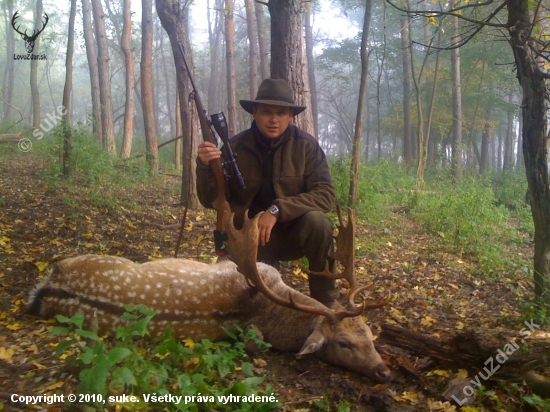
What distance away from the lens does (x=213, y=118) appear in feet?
15.6

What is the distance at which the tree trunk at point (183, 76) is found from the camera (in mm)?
8555

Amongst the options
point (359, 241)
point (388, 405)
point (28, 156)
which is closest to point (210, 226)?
point (359, 241)

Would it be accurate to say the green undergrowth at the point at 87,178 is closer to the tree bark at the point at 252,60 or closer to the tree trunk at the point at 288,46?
the tree trunk at the point at 288,46

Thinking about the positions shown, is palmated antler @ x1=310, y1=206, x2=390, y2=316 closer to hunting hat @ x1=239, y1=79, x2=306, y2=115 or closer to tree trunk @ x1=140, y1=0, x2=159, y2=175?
hunting hat @ x1=239, y1=79, x2=306, y2=115

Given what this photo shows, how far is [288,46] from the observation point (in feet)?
22.0

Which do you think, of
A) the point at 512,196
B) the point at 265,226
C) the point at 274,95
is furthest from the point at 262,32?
the point at 265,226

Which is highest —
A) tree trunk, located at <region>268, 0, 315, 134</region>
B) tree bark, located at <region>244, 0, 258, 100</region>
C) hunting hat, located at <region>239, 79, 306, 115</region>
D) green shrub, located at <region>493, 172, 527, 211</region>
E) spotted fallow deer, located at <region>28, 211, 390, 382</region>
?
tree bark, located at <region>244, 0, 258, 100</region>

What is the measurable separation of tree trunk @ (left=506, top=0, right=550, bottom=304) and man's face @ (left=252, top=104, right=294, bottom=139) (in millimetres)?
2266

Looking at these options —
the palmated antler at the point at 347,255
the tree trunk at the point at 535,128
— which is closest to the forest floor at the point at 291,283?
the palmated antler at the point at 347,255

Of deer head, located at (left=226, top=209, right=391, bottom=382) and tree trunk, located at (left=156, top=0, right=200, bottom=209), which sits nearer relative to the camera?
deer head, located at (left=226, top=209, right=391, bottom=382)

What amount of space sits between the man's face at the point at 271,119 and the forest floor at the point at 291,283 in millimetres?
1890

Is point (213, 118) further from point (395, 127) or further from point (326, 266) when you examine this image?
point (395, 127)

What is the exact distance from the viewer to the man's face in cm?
474

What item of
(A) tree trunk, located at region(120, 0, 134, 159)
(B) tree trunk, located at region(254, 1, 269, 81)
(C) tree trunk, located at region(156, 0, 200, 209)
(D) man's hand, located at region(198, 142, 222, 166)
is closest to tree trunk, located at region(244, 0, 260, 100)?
(B) tree trunk, located at region(254, 1, 269, 81)
